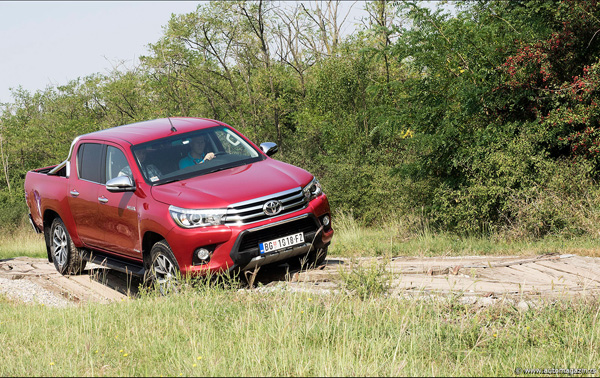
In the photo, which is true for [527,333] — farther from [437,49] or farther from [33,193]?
[437,49]

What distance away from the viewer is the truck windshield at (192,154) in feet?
25.0

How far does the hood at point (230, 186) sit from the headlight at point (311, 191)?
67 mm

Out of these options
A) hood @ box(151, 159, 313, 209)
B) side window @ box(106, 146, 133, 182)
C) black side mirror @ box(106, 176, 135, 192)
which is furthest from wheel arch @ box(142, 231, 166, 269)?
side window @ box(106, 146, 133, 182)

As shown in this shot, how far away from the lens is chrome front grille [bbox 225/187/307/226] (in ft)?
21.9

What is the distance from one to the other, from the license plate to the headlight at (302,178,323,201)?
1.58 ft

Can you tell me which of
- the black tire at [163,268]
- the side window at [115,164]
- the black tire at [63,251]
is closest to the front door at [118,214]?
the side window at [115,164]

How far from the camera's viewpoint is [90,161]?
873 cm

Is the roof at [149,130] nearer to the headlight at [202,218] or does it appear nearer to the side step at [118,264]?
the side step at [118,264]

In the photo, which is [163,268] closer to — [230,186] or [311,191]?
[230,186]

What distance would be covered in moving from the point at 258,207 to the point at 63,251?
4.32 meters

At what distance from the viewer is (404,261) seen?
28.5 ft

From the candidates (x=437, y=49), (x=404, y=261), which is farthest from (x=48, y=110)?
(x=404, y=261)

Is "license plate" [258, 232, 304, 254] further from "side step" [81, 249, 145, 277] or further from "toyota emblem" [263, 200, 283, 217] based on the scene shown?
"side step" [81, 249, 145, 277]

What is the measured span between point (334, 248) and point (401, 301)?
558 centimetres
